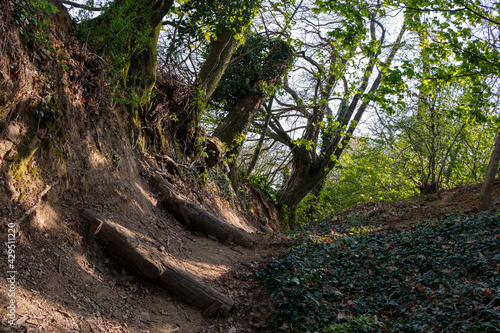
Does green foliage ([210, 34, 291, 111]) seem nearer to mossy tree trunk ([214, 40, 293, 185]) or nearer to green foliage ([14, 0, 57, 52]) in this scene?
mossy tree trunk ([214, 40, 293, 185])

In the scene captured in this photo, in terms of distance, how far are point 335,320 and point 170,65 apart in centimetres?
794

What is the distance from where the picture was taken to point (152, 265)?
16.1ft

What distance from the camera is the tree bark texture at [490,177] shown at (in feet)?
26.7

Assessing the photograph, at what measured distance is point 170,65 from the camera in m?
9.81

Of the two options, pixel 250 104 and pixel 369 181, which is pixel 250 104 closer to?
pixel 250 104

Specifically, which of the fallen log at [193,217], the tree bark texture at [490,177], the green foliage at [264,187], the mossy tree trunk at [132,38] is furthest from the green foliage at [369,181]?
the mossy tree trunk at [132,38]

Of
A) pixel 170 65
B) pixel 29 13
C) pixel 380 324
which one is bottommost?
pixel 380 324

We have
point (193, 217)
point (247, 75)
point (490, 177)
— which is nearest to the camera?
point (193, 217)

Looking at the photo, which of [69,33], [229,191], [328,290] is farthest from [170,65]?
[328,290]

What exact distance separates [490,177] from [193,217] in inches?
277

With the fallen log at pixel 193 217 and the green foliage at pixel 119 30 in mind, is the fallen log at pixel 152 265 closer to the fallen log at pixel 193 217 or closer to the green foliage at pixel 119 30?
the fallen log at pixel 193 217

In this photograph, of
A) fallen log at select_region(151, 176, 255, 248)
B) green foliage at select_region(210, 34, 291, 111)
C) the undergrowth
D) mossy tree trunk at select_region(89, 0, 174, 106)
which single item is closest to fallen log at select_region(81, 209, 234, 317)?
the undergrowth

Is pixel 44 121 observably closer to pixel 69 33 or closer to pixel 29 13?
pixel 29 13

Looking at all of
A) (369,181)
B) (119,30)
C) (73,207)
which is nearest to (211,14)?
(119,30)
